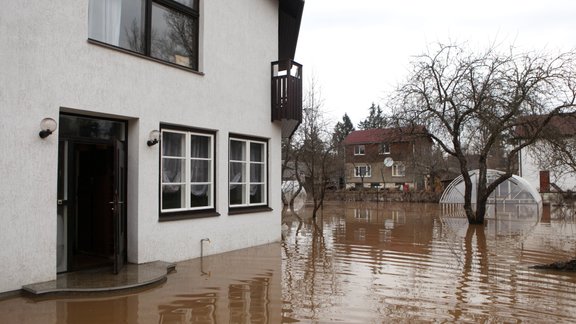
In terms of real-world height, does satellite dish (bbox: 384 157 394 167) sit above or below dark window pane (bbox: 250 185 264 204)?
above

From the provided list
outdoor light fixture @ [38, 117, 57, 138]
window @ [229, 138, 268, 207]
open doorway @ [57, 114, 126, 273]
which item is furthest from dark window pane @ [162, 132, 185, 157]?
outdoor light fixture @ [38, 117, 57, 138]

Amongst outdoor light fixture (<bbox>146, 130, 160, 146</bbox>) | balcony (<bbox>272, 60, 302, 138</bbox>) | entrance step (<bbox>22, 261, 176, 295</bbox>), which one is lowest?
entrance step (<bbox>22, 261, 176, 295</bbox>)

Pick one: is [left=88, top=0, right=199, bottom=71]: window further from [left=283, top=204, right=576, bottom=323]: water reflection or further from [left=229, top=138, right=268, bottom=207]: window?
[left=283, top=204, right=576, bottom=323]: water reflection

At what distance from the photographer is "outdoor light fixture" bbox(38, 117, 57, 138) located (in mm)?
6122

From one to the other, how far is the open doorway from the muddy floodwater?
123 centimetres

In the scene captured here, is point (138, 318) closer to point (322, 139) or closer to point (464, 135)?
point (464, 135)

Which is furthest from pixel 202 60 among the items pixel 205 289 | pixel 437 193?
pixel 437 193

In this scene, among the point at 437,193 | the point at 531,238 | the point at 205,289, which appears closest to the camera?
the point at 205,289

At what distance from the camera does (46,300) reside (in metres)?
5.65

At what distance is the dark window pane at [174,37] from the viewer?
8.34 m

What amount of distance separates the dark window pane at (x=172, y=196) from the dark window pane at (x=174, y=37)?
2.48m

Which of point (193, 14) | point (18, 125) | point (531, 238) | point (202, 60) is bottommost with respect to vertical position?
point (531, 238)

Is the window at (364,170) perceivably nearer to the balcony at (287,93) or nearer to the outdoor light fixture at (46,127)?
the balcony at (287,93)

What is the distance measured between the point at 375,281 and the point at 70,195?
4.99 meters
